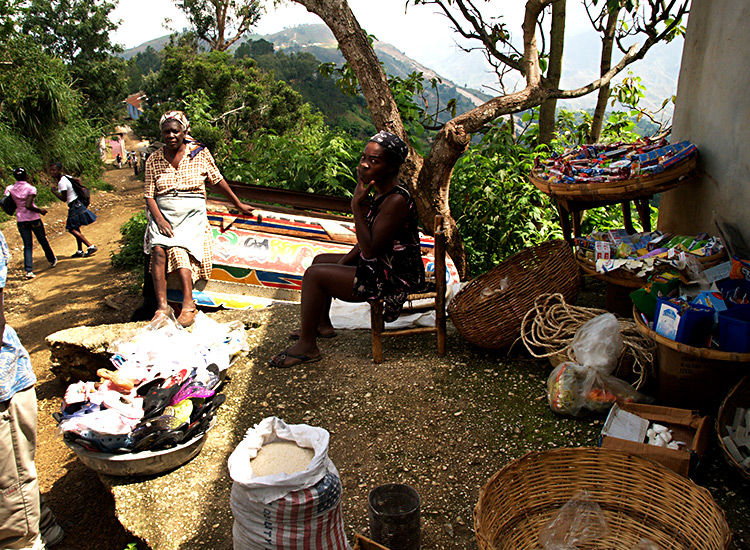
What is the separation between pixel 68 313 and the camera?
7.21 metres

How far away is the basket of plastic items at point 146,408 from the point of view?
9.32 ft

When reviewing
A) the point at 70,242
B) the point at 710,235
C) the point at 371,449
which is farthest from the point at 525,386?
the point at 70,242

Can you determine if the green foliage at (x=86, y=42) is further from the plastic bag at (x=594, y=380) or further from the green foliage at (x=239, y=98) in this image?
the plastic bag at (x=594, y=380)

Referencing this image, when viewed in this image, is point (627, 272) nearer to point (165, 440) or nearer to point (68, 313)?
point (165, 440)

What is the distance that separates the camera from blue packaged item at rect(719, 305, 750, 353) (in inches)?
91.0

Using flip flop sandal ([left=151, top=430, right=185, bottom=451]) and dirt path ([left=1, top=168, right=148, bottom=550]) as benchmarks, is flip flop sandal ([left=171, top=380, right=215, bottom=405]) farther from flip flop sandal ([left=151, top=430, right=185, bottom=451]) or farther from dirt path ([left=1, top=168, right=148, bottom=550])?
dirt path ([left=1, top=168, right=148, bottom=550])

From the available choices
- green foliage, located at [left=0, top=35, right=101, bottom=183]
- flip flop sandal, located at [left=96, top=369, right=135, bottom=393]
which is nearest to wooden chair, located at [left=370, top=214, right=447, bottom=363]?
flip flop sandal, located at [left=96, top=369, right=135, bottom=393]

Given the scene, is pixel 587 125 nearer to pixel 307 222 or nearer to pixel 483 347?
pixel 307 222

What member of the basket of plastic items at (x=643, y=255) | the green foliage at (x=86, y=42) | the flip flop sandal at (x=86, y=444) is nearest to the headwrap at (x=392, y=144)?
the basket of plastic items at (x=643, y=255)

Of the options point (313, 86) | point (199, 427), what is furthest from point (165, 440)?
point (313, 86)

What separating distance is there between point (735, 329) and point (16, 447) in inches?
128

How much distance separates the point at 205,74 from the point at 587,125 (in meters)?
12.8

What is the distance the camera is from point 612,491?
220 centimetres

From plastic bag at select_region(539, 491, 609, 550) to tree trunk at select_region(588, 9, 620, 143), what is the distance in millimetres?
5262
